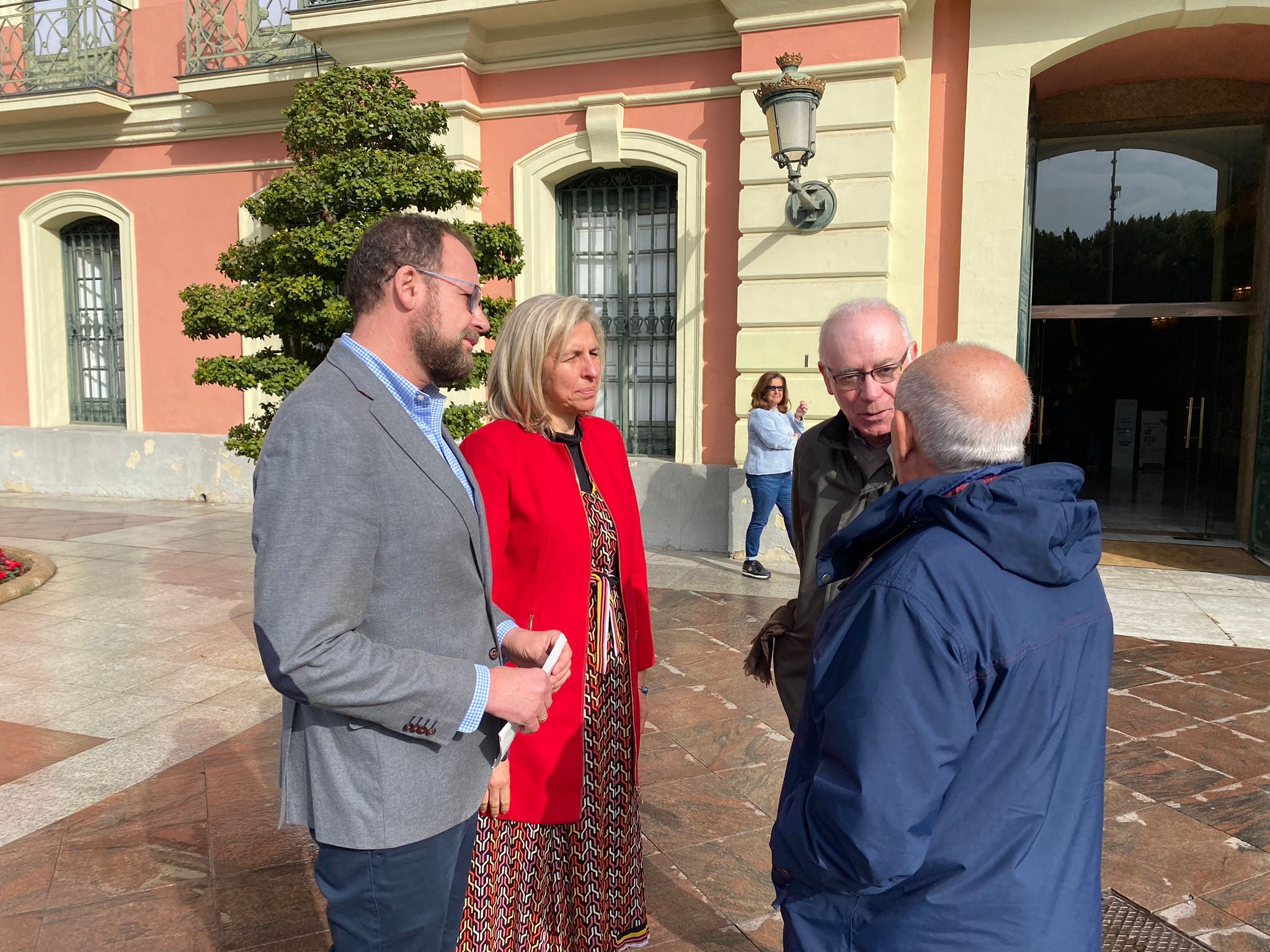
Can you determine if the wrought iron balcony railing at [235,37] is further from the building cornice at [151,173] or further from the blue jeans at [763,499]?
the blue jeans at [763,499]

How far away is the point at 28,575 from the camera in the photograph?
23.0 feet

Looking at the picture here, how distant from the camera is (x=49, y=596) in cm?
671

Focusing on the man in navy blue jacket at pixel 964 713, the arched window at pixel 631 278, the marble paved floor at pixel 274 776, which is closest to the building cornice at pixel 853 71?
the arched window at pixel 631 278

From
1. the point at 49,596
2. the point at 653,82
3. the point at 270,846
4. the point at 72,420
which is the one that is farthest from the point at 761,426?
the point at 72,420

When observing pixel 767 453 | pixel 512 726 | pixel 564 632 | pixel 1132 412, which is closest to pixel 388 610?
pixel 512 726

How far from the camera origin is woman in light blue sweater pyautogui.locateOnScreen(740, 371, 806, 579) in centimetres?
727

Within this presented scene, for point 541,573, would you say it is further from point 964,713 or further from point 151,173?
point 151,173

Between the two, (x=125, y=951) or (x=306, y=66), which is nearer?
(x=125, y=951)

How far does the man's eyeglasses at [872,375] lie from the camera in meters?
2.22

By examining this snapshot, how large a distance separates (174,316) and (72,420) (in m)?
2.43

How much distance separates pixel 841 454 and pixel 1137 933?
1764 millimetres

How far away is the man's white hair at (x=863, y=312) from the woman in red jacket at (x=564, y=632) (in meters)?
0.61

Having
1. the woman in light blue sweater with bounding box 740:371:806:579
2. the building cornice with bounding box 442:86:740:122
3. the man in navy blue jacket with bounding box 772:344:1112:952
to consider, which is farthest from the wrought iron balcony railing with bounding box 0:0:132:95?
the man in navy blue jacket with bounding box 772:344:1112:952

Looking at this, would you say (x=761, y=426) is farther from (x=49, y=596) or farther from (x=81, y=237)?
(x=81, y=237)
